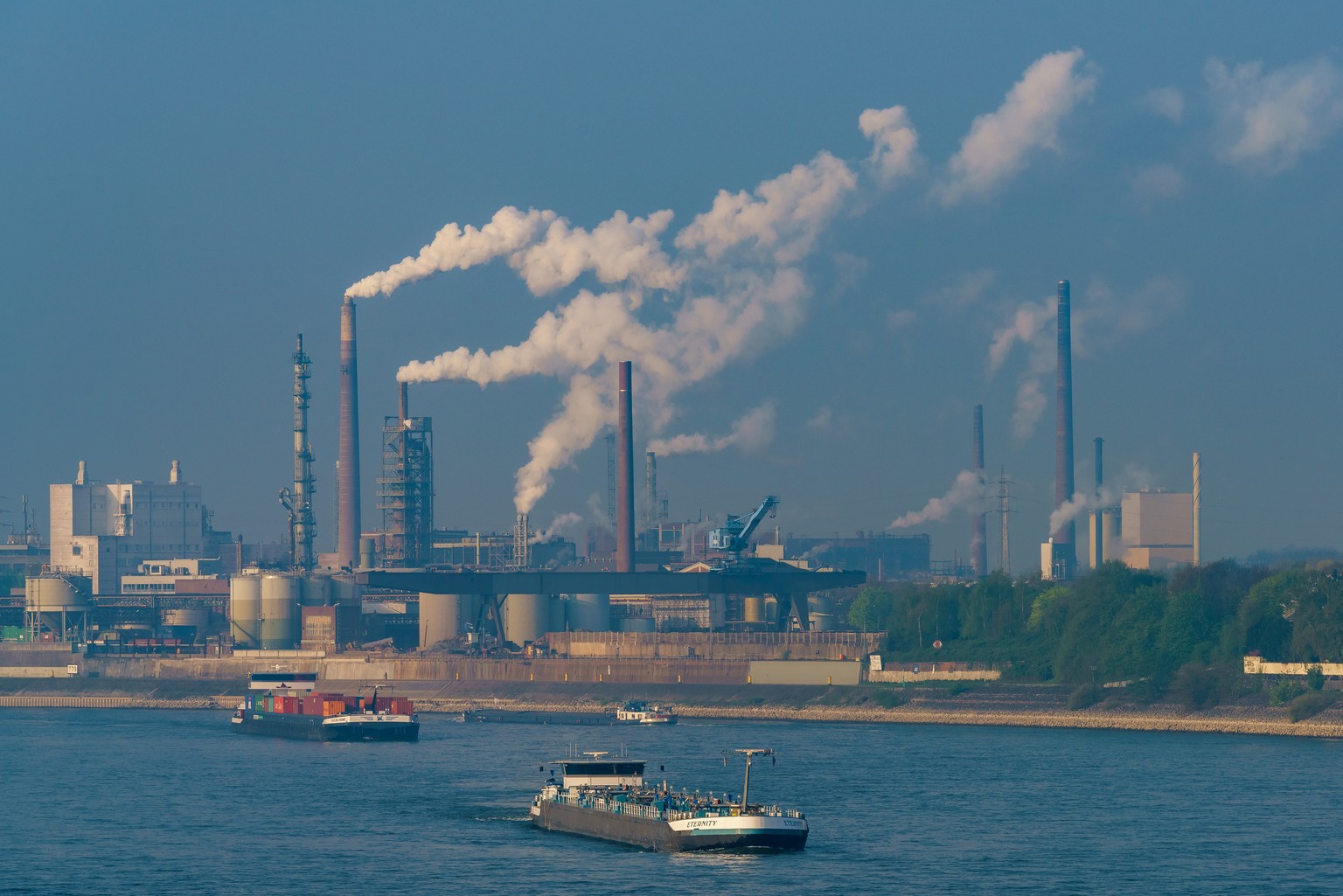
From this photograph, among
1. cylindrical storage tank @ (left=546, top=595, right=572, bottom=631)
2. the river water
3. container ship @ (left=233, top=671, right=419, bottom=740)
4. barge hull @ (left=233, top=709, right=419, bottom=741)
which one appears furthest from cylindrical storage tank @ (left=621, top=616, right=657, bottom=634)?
the river water

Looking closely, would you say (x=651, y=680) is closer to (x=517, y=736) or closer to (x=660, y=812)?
(x=517, y=736)

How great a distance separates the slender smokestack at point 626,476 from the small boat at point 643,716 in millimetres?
39066

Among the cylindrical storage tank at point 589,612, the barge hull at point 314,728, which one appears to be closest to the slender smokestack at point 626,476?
the cylindrical storage tank at point 589,612

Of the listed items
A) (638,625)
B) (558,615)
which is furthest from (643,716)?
(638,625)

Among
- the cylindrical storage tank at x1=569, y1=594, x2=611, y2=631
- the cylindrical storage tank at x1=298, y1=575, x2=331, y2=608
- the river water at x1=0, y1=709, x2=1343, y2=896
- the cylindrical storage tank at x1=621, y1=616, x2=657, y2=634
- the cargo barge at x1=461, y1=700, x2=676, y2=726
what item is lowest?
the river water at x1=0, y1=709, x2=1343, y2=896

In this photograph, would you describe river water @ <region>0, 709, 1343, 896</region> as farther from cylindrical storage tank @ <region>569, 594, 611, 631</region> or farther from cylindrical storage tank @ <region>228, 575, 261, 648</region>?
cylindrical storage tank @ <region>228, 575, 261, 648</region>

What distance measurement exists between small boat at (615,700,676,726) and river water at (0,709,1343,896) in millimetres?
13641

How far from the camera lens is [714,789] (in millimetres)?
93500

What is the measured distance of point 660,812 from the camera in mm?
77875

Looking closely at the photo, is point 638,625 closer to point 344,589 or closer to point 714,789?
point 344,589

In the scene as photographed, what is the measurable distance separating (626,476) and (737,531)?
12.5 m

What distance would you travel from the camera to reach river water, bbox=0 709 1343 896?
2778 inches

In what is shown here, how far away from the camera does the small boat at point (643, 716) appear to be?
146 m

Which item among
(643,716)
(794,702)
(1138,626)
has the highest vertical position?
(1138,626)
